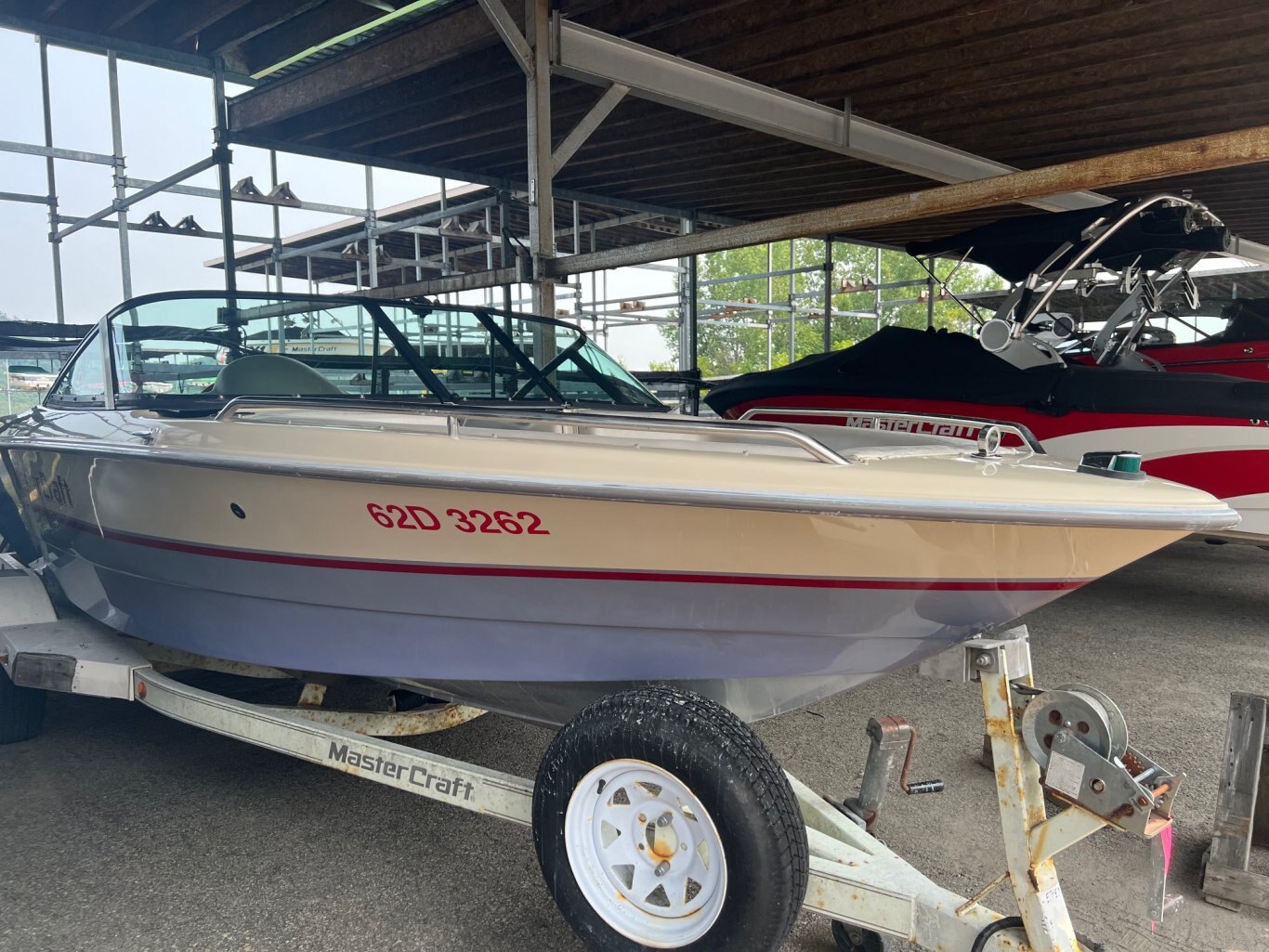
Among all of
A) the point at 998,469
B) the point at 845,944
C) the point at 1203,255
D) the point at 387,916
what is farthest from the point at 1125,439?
the point at 387,916

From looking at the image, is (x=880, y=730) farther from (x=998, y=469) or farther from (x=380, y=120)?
(x=380, y=120)

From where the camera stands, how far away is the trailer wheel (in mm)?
1609

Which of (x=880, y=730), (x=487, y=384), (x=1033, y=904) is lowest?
(x=1033, y=904)

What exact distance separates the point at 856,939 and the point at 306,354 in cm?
258

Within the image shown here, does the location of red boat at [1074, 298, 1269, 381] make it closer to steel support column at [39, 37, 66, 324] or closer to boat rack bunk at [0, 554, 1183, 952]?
boat rack bunk at [0, 554, 1183, 952]

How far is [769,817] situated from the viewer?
1.61 metres

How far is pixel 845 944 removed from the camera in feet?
6.06

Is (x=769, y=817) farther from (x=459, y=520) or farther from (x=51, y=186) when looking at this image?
(x=51, y=186)

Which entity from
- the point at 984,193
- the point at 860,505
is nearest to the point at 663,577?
the point at 860,505

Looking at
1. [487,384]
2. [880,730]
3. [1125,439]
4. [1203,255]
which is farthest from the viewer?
[1203,255]

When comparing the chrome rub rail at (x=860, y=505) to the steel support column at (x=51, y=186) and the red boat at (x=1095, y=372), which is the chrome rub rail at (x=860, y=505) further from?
the steel support column at (x=51, y=186)

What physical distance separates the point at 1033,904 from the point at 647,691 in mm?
820

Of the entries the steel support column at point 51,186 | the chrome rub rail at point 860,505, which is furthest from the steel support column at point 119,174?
the chrome rub rail at point 860,505

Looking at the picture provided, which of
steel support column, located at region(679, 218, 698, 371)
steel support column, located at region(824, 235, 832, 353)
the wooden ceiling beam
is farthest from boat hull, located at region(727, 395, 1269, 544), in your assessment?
steel support column, located at region(679, 218, 698, 371)
